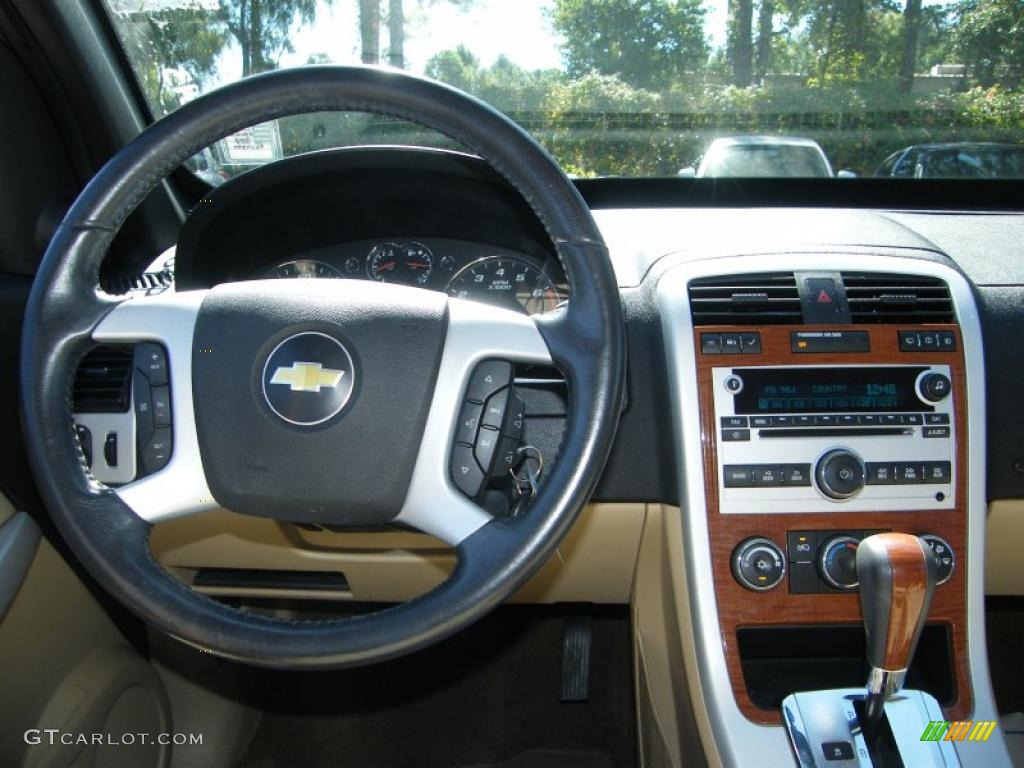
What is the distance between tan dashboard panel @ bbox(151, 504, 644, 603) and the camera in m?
1.67

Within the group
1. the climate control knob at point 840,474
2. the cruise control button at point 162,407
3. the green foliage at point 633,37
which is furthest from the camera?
the green foliage at point 633,37

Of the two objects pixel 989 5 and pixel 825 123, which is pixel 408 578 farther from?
pixel 989 5

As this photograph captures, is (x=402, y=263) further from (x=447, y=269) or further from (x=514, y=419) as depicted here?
(x=514, y=419)

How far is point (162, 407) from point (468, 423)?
0.40 m

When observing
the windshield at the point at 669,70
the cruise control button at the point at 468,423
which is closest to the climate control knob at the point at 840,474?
the cruise control button at the point at 468,423

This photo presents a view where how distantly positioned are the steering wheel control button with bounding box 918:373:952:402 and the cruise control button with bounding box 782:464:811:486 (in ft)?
0.77

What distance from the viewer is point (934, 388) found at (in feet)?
4.93

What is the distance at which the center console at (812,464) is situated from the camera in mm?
1481

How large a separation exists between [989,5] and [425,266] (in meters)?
1.28

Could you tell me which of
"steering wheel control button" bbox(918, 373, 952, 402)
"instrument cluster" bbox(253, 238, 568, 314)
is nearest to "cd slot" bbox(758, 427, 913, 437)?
"steering wheel control button" bbox(918, 373, 952, 402)

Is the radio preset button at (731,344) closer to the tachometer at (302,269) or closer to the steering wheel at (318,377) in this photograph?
the steering wheel at (318,377)

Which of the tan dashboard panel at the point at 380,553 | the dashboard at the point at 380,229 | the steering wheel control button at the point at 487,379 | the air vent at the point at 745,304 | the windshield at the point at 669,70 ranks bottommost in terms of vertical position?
the tan dashboard panel at the point at 380,553

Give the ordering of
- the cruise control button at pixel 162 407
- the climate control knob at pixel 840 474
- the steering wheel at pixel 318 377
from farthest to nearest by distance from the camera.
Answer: the climate control knob at pixel 840 474 → the cruise control button at pixel 162 407 → the steering wheel at pixel 318 377

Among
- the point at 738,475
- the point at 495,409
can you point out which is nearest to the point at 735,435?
the point at 738,475
